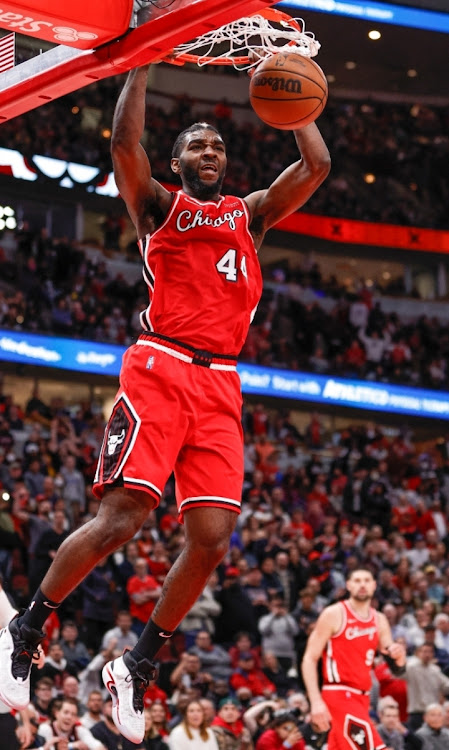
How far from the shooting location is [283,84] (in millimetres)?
5414

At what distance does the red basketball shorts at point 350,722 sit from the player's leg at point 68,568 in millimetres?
3690

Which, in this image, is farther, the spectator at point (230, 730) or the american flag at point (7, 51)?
the spectator at point (230, 730)

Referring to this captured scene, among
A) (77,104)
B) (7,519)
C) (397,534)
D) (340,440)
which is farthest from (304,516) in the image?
(77,104)

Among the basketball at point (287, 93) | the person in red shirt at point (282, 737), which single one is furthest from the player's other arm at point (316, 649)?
the basketball at point (287, 93)

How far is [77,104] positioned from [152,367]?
64.6 ft

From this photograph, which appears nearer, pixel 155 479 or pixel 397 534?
pixel 155 479

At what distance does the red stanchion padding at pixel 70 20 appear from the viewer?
508cm

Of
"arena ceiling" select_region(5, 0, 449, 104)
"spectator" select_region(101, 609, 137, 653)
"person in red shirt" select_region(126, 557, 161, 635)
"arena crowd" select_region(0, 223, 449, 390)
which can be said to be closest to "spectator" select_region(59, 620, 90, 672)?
"spectator" select_region(101, 609, 137, 653)

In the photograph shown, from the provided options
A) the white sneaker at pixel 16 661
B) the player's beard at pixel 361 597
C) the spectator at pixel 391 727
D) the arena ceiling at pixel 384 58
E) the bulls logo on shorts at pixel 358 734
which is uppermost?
the arena ceiling at pixel 384 58

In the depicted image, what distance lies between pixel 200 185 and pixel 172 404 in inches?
41.6

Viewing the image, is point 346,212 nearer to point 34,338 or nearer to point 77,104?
point 77,104

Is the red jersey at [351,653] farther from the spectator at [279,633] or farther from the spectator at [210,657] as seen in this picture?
the spectator at [279,633]

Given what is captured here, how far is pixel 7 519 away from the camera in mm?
13109

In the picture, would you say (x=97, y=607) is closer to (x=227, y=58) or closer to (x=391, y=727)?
(x=391, y=727)
